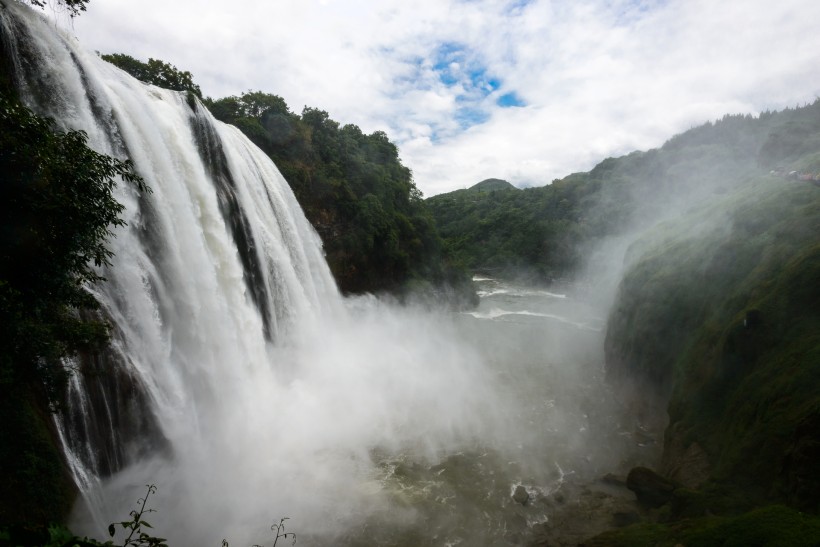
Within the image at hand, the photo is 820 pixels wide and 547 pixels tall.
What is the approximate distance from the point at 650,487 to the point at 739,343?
4594 millimetres

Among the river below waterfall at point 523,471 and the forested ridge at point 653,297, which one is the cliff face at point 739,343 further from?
the river below waterfall at point 523,471

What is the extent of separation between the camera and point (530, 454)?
539 inches

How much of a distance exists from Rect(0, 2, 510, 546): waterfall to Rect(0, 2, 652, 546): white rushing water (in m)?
0.05

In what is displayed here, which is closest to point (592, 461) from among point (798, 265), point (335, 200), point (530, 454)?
point (530, 454)

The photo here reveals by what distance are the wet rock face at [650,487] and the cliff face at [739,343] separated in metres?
0.52

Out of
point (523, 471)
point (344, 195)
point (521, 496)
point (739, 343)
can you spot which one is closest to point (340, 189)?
point (344, 195)

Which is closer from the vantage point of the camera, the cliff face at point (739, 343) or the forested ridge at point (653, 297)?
the forested ridge at point (653, 297)

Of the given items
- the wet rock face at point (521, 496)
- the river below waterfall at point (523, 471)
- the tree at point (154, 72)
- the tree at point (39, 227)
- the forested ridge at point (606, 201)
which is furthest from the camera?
the forested ridge at point (606, 201)

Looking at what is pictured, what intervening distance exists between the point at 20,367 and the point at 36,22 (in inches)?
309

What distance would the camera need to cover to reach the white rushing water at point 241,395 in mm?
9094

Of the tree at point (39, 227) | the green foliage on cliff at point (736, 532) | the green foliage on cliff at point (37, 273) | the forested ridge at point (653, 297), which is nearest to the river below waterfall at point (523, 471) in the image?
the forested ridge at point (653, 297)

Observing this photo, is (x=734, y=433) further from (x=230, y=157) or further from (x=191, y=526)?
(x=230, y=157)

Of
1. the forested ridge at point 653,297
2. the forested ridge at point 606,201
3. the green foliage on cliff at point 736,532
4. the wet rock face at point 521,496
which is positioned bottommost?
the wet rock face at point 521,496

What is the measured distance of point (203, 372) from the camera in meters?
11.8
